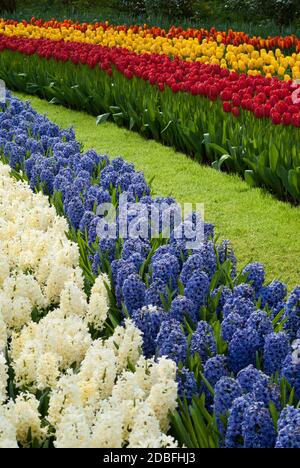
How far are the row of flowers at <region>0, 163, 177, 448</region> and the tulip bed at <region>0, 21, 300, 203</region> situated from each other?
261cm

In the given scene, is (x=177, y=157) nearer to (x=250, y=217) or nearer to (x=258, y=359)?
(x=250, y=217)

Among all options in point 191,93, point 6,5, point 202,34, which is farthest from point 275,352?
point 6,5

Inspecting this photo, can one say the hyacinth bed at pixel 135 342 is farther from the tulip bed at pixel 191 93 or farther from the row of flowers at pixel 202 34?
the row of flowers at pixel 202 34

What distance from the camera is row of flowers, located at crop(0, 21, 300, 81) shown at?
10383 mm

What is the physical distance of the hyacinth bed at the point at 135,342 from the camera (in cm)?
250

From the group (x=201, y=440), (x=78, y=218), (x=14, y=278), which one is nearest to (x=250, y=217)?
(x=78, y=218)

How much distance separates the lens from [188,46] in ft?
39.3

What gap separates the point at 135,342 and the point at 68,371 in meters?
0.38

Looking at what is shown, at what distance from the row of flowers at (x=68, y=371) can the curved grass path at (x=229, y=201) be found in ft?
5.74

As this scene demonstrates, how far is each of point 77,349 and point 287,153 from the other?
3350 mm

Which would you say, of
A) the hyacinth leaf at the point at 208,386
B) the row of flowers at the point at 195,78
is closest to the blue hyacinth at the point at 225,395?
the hyacinth leaf at the point at 208,386

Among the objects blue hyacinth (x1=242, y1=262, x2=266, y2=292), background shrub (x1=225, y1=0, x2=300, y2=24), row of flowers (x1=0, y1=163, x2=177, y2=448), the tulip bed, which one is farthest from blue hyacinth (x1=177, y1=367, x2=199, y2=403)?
background shrub (x1=225, y1=0, x2=300, y2=24)

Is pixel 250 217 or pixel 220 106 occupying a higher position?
pixel 220 106

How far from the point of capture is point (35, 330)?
3.08 meters
